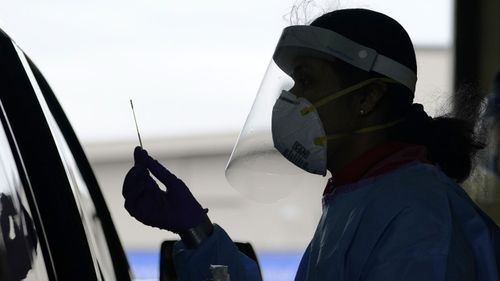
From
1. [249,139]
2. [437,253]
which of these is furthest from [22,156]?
[437,253]

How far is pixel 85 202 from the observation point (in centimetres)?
273

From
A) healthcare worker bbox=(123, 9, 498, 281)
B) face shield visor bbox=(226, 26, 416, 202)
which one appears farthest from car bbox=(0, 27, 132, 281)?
face shield visor bbox=(226, 26, 416, 202)

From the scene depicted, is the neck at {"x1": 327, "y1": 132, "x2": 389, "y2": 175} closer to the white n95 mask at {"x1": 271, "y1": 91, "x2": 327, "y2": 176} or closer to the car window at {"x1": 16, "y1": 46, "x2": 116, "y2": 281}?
the white n95 mask at {"x1": 271, "y1": 91, "x2": 327, "y2": 176}

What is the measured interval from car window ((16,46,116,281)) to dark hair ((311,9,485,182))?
671 millimetres

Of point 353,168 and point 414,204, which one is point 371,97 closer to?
point 353,168

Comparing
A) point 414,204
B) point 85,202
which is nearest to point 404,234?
point 414,204

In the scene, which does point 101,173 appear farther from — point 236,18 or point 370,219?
point 370,219

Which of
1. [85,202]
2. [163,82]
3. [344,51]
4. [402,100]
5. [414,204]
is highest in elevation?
[344,51]

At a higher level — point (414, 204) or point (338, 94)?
point (338, 94)

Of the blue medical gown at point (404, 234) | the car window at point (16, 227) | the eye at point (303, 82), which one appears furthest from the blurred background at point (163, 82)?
the car window at point (16, 227)

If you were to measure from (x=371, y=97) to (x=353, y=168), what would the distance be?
17 cm

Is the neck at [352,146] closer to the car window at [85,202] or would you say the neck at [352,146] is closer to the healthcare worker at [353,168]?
the healthcare worker at [353,168]

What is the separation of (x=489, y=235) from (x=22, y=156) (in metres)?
0.99

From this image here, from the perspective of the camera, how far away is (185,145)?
1466 centimetres
